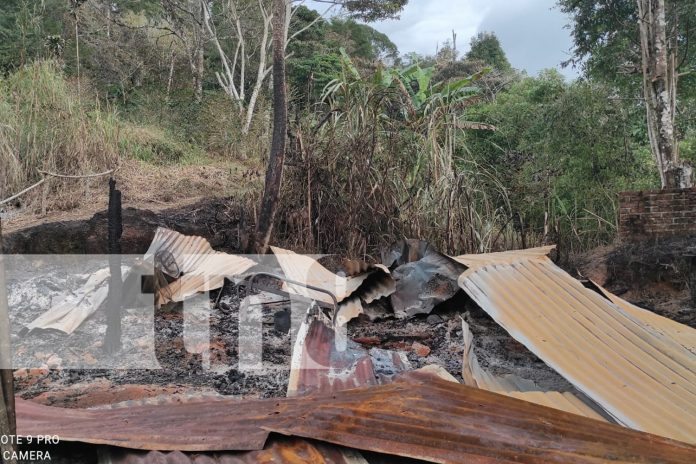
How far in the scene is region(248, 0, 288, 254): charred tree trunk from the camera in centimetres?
405

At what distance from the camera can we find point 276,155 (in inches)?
159

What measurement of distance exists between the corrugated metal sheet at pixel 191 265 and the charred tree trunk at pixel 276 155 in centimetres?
38

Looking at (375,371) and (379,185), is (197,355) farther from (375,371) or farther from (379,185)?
(379,185)

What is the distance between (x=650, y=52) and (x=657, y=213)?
9.26 ft

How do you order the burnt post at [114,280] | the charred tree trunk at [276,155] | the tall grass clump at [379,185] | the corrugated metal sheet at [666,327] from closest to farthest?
the burnt post at [114,280]
the corrugated metal sheet at [666,327]
the charred tree trunk at [276,155]
the tall grass clump at [379,185]

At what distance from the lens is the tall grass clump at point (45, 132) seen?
16.7ft

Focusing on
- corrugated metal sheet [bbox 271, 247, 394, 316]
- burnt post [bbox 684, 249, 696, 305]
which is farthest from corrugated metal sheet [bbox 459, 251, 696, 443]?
burnt post [bbox 684, 249, 696, 305]

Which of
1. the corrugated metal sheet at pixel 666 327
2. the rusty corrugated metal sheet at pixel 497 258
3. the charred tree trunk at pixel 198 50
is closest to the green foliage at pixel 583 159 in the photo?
the rusty corrugated metal sheet at pixel 497 258

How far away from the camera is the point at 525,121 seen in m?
9.67

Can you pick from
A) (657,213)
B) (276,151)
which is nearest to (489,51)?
(657,213)

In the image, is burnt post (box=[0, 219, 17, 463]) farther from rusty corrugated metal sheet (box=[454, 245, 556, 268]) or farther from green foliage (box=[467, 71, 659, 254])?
green foliage (box=[467, 71, 659, 254])

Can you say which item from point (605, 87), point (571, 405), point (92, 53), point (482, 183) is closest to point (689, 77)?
point (605, 87)

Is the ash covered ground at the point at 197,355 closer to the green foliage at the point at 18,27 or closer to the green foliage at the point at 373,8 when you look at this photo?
the green foliage at the point at 18,27

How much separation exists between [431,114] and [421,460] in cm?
416
